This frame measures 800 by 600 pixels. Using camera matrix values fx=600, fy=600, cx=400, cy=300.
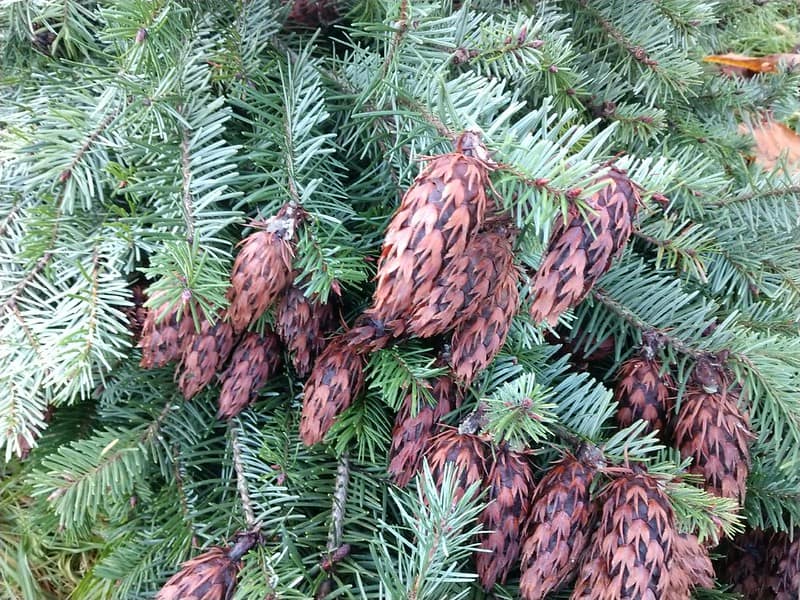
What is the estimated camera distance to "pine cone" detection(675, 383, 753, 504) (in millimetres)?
650

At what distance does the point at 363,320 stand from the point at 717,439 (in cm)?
41

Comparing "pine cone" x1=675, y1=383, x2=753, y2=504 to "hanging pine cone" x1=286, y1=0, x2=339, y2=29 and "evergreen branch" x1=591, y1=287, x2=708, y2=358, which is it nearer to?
"evergreen branch" x1=591, y1=287, x2=708, y2=358

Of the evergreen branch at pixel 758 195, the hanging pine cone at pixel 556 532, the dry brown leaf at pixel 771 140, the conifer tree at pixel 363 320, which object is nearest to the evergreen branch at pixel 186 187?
the conifer tree at pixel 363 320

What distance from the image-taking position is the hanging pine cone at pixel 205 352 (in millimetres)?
647

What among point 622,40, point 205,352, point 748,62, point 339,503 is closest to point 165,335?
point 205,352

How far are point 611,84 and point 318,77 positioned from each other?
1.51 feet

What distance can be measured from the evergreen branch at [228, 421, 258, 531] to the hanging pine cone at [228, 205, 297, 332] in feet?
0.58

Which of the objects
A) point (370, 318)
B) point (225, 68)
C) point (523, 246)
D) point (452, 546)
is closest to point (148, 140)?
point (225, 68)

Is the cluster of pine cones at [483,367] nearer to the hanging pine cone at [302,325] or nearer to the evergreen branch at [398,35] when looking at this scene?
the hanging pine cone at [302,325]

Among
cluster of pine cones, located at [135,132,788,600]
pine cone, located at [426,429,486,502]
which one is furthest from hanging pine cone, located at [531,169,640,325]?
pine cone, located at [426,429,486,502]

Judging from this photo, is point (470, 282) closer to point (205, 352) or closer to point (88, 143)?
point (205, 352)

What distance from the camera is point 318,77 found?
2.39 feet

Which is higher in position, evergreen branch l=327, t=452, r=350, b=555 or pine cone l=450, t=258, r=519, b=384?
pine cone l=450, t=258, r=519, b=384

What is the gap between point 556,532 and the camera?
1.91 feet
